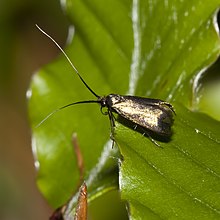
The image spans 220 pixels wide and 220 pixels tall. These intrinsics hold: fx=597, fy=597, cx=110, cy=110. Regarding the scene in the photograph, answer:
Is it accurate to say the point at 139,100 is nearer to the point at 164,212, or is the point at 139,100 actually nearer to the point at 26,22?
the point at 164,212

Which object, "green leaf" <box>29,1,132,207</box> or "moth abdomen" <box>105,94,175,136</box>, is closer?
"moth abdomen" <box>105,94,175,136</box>

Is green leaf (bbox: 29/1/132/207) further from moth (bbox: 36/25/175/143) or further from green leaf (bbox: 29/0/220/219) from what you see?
moth (bbox: 36/25/175/143)

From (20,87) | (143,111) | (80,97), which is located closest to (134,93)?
(143,111)

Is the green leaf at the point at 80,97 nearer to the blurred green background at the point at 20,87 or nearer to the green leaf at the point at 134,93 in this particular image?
the green leaf at the point at 134,93

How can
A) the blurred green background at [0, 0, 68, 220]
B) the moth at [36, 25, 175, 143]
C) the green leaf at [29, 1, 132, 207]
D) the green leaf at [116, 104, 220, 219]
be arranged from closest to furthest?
1. the green leaf at [116, 104, 220, 219]
2. the moth at [36, 25, 175, 143]
3. the green leaf at [29, 1, 132, 207]
4. the blurred green background at [0, 0, 68, 220]

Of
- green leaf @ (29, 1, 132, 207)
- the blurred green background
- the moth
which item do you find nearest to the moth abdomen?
the moth

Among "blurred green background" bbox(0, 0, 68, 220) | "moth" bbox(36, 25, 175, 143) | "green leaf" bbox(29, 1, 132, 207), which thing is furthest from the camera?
"blurred green background" bbox(0, 0, 68, 220)
